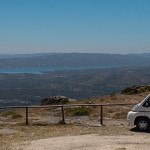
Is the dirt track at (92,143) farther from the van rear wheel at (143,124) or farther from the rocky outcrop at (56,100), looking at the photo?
the rocky outcrop at (56,100)

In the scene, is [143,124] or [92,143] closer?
[92,143]

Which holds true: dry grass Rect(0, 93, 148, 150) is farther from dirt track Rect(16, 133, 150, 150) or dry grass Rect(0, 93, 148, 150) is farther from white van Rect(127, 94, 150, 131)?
dirt track Rect(16, 133, 150, 150)

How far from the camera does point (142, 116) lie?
65.0ft

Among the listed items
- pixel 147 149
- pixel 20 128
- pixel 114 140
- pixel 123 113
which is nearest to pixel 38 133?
pixel 20 128

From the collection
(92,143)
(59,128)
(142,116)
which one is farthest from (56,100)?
(92,143)

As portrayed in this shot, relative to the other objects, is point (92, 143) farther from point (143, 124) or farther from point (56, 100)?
point (56, 100)

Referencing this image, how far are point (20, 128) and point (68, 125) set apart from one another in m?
2.50

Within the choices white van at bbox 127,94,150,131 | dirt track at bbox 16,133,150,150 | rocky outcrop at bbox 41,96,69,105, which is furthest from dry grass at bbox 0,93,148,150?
rocky outcrop at bbox 41,96,69,105

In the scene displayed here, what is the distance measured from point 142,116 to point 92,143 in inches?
148

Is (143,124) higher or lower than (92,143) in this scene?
higher

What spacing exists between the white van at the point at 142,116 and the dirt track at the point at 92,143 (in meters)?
0.92

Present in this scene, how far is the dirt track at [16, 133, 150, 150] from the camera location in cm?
1616

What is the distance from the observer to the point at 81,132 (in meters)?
20.0

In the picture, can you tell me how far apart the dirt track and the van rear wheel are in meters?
0.88
